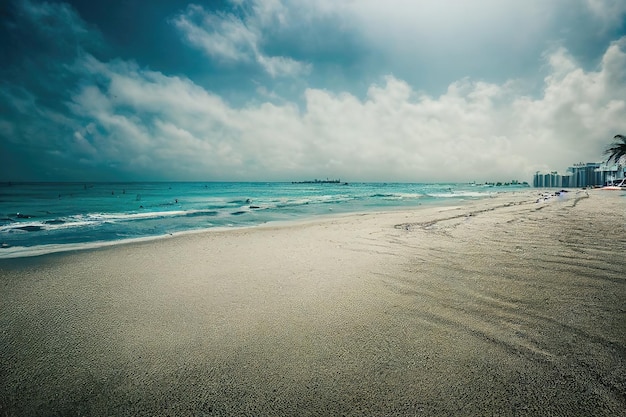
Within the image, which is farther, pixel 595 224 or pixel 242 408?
pixel 595 224

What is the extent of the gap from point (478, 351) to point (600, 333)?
1.39 m

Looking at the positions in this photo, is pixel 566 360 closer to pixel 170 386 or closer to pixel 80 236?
pixel 170 386

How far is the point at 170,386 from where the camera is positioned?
7.51ft

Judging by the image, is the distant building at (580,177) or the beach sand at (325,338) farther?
the distant building at (580,177)

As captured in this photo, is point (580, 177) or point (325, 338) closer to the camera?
point (325, 338)

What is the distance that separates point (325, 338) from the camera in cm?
287

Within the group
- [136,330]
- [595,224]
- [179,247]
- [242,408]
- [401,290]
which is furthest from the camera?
[595,224]

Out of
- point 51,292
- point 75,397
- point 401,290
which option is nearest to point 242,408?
point 75,397

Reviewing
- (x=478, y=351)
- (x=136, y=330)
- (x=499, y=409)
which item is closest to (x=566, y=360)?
(x=478, y=351)

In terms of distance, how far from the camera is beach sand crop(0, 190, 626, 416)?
2072 millimetres

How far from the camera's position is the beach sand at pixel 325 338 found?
207 centimetres

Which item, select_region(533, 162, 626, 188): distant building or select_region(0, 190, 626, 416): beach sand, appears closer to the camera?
select_region(0, 190, 626, 416): beach sand

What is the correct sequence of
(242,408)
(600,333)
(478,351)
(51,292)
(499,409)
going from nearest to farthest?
(499,409), (242,408), (478,351), (600,333), (51,292)

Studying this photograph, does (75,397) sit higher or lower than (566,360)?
lower
